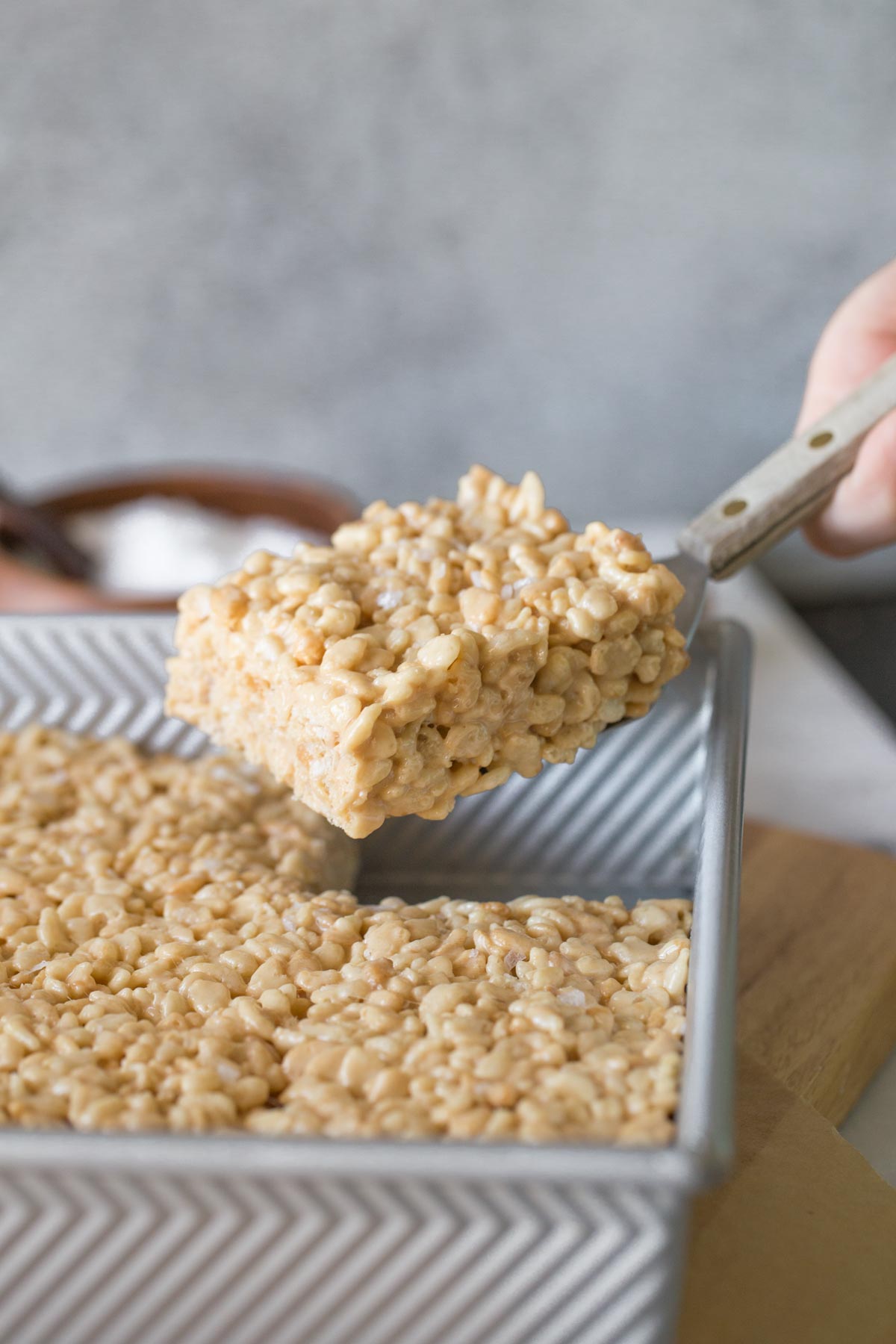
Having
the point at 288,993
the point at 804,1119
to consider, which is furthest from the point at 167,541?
the point at 804,1119

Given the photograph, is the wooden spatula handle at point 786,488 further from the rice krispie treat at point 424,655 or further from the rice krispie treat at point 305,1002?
the rice krispie treat at point 305,1002

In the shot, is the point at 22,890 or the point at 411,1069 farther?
the point at 22,890

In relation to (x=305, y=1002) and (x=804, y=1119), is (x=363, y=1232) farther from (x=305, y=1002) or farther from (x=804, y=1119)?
(x=804, y=1119)

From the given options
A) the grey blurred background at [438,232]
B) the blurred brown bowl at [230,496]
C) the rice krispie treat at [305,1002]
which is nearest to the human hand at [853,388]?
the rice krispie treat at [305,1002]

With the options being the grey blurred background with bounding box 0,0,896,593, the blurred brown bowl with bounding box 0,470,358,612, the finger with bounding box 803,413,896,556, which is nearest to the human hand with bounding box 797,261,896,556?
the finger with bounding box 803,413,896,556

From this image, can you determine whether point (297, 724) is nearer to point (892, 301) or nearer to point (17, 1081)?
point (17, 1081)

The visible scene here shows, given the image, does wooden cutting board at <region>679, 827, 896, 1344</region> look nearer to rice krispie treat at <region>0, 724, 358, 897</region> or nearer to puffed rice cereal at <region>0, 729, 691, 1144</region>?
puffed rice cereal at <region>0, 729, 691, 1144</region>

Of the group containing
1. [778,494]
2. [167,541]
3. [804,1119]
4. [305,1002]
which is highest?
[167,541]

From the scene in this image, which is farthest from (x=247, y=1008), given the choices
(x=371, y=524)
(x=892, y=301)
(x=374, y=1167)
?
(x=892, y=301)
